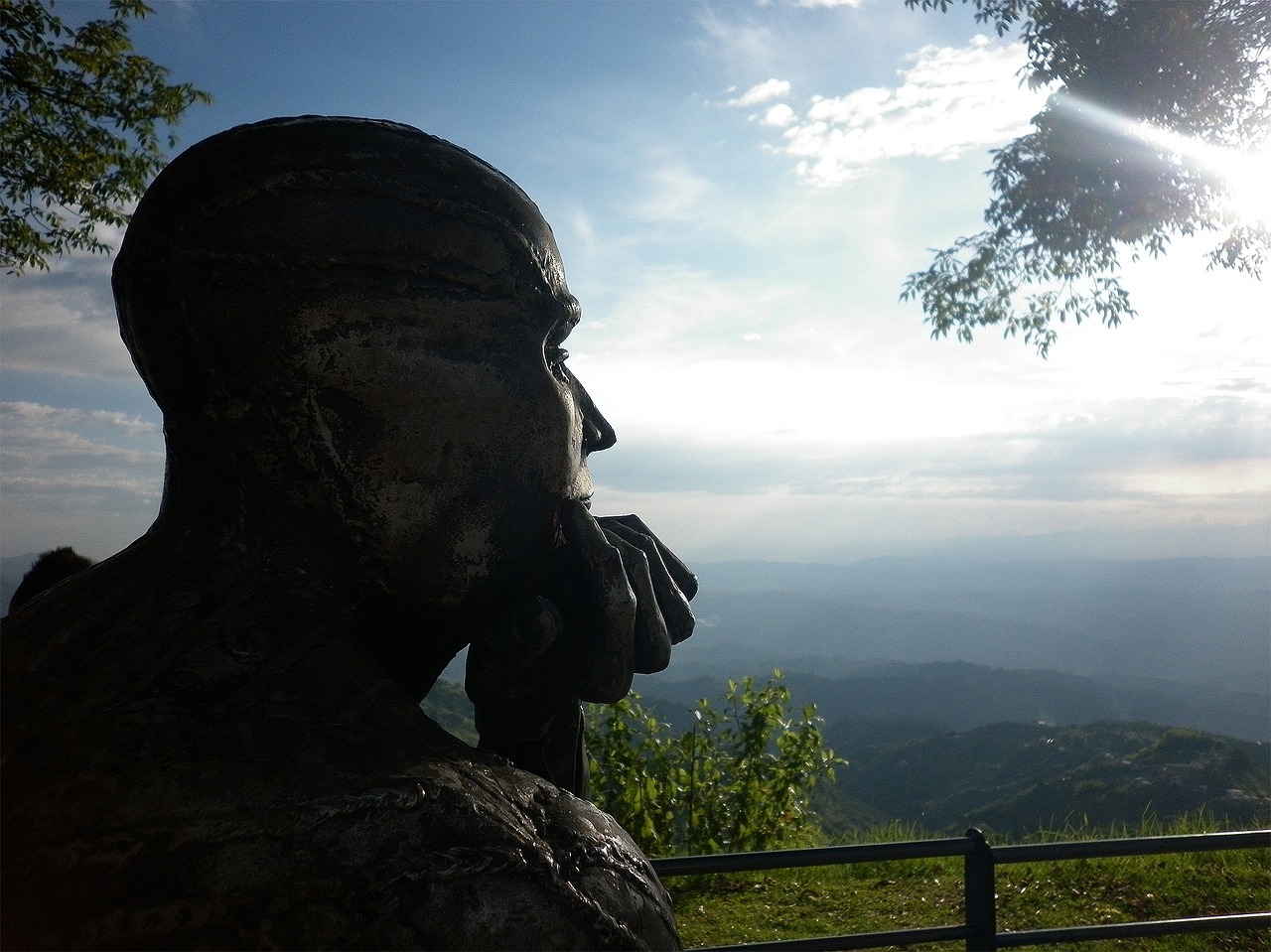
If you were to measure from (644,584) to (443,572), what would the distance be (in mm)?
365

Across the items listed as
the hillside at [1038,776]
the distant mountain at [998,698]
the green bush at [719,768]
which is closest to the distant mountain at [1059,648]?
the distant mountain at [998,698]

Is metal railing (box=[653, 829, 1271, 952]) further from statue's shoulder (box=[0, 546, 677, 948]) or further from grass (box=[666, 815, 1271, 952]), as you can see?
statue's shoulder (box=[0, 546, 677, 948])

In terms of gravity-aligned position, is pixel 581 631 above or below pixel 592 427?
below

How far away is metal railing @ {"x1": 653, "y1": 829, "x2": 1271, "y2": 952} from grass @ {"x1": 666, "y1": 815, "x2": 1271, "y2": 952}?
1607 millimetres

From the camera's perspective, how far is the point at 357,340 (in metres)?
1.40

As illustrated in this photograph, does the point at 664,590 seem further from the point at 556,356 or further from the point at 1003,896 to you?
the point at 1003,896

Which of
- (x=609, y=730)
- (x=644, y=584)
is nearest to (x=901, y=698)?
(x=609, y=730)

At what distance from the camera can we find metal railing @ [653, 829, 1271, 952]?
12.2 feet

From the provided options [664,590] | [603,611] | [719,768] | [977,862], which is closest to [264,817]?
[603,611]

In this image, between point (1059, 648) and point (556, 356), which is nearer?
point (556, 356)

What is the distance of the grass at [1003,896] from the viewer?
19.0 feet

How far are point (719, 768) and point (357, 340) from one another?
6619 millimetres

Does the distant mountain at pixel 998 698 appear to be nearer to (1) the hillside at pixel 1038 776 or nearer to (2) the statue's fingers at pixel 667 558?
(1) the hillside at pixel 1038 776

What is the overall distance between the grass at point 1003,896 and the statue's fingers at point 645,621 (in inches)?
182
